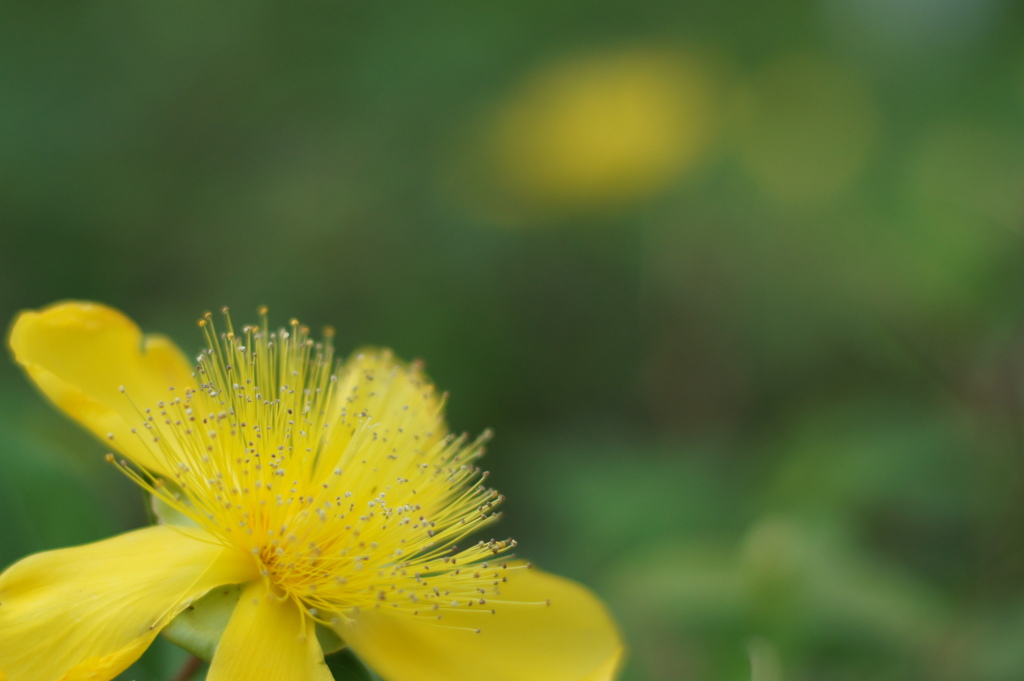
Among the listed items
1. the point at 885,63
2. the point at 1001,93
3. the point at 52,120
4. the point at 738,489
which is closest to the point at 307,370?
the point at 738,489

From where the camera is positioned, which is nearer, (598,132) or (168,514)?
(168,514)

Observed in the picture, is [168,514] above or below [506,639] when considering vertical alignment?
above

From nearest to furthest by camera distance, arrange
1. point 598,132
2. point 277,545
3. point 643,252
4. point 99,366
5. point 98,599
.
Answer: point 98,599, point 277,545, point 99,366, point 643,252, point 598,132

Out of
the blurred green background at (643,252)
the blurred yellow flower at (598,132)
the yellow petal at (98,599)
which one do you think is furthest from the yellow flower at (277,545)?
the blurred yellow flower at (598,132)

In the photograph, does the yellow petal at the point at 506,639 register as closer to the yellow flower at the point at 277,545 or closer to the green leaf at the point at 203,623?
the yellow flower at the point at 277,545

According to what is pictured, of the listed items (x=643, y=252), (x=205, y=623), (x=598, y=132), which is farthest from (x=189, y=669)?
(x=598, y=132)

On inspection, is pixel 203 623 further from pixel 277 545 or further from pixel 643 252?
pixel 643 252
